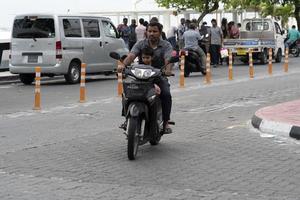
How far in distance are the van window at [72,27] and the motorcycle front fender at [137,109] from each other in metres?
11.7

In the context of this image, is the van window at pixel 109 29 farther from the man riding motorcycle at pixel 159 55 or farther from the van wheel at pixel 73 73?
the man riding motorcycle at pixel 159 55

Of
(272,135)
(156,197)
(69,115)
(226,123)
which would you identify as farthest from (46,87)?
(156,197)

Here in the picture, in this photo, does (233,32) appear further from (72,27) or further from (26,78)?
(26,78)

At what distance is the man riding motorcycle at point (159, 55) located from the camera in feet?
29.9

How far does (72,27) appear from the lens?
2022 centimetres

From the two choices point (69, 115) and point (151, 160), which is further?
point (69, 115)

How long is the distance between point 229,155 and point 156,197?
2.37m

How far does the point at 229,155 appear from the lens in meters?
8.79

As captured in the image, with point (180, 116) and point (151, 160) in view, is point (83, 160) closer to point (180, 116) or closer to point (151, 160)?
point (151, 160)

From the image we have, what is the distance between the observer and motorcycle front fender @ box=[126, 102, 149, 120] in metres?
8.36

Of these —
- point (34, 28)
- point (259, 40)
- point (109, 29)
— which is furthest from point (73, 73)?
point (259, 40)

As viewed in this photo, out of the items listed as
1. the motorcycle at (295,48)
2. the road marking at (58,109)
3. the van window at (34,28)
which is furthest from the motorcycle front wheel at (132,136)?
the motorcycle at (295,48)

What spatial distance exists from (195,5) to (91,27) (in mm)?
14280

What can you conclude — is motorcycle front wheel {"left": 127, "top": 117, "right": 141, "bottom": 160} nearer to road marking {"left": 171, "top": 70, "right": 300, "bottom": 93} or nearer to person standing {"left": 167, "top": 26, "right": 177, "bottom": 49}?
road marking {"left": 171, "top": 70, "right": 300, "bottom": 93}
